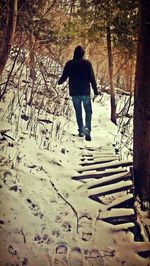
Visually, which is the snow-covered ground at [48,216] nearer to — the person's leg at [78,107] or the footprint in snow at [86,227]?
the footprint in snow at [86,227]

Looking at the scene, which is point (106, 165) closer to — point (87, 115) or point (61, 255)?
point (87, 115)

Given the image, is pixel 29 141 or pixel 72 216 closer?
pixel 72 216

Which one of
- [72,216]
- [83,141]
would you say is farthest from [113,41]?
[72,216]

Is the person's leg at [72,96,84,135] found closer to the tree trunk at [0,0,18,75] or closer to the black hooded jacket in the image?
the black hooded jacket

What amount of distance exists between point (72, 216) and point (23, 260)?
51cm

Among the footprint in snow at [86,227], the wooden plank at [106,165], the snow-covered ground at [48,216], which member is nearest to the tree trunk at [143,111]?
Answer: the wooden plank at [106,165]

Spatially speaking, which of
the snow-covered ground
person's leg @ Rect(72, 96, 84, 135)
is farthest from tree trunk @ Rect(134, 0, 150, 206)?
person's leg @ Rect(72, 96, 84, 135)

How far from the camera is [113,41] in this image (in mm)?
3494

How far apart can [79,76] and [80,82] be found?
0.07 m

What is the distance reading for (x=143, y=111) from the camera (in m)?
2.63

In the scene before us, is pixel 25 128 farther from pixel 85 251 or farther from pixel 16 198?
pixel 85 251

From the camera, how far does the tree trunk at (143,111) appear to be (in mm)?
2523

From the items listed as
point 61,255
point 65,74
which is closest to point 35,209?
point 61,255

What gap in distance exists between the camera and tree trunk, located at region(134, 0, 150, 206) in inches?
99.3
